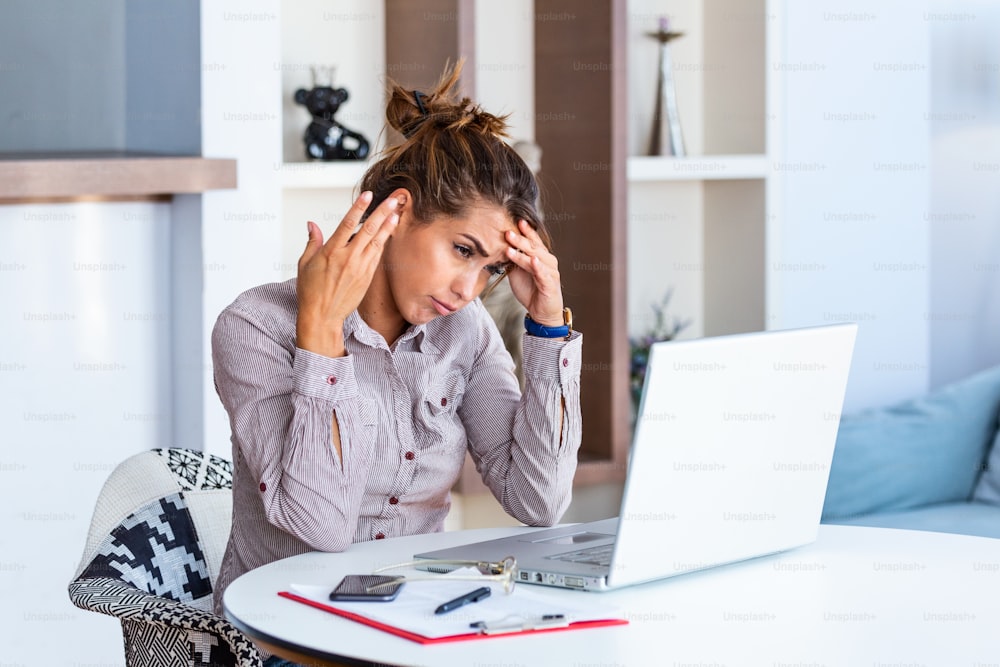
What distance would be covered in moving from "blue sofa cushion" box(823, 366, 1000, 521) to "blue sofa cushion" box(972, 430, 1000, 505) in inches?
1.3

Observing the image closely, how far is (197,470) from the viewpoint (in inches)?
73.6

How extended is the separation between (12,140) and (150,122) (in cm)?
29

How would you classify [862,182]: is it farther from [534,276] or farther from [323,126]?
[534,276]

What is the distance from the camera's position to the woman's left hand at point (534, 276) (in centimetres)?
173

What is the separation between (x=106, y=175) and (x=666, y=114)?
5.55 feet

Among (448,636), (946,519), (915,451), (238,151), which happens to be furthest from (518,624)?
(915,451)

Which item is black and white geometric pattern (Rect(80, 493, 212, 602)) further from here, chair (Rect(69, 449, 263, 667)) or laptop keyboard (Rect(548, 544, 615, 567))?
laptop keyboard (Rect(548, 544, 615, 567))

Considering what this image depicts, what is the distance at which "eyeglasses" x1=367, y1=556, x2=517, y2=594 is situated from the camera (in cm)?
137

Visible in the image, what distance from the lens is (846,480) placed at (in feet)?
10.5

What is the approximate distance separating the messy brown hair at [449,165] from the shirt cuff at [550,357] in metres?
0.14

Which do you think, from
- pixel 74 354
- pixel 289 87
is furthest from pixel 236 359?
pixel 289 87

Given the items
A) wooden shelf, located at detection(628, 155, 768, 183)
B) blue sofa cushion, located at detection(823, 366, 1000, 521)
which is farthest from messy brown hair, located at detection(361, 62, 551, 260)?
blue sofa cushion, located at detection(823, 366, 1000, 521)

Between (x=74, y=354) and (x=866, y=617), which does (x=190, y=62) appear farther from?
(x=866, y=617)

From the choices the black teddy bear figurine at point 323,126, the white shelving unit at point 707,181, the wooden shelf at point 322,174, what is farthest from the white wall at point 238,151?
the white shelving unit at point 707,181
